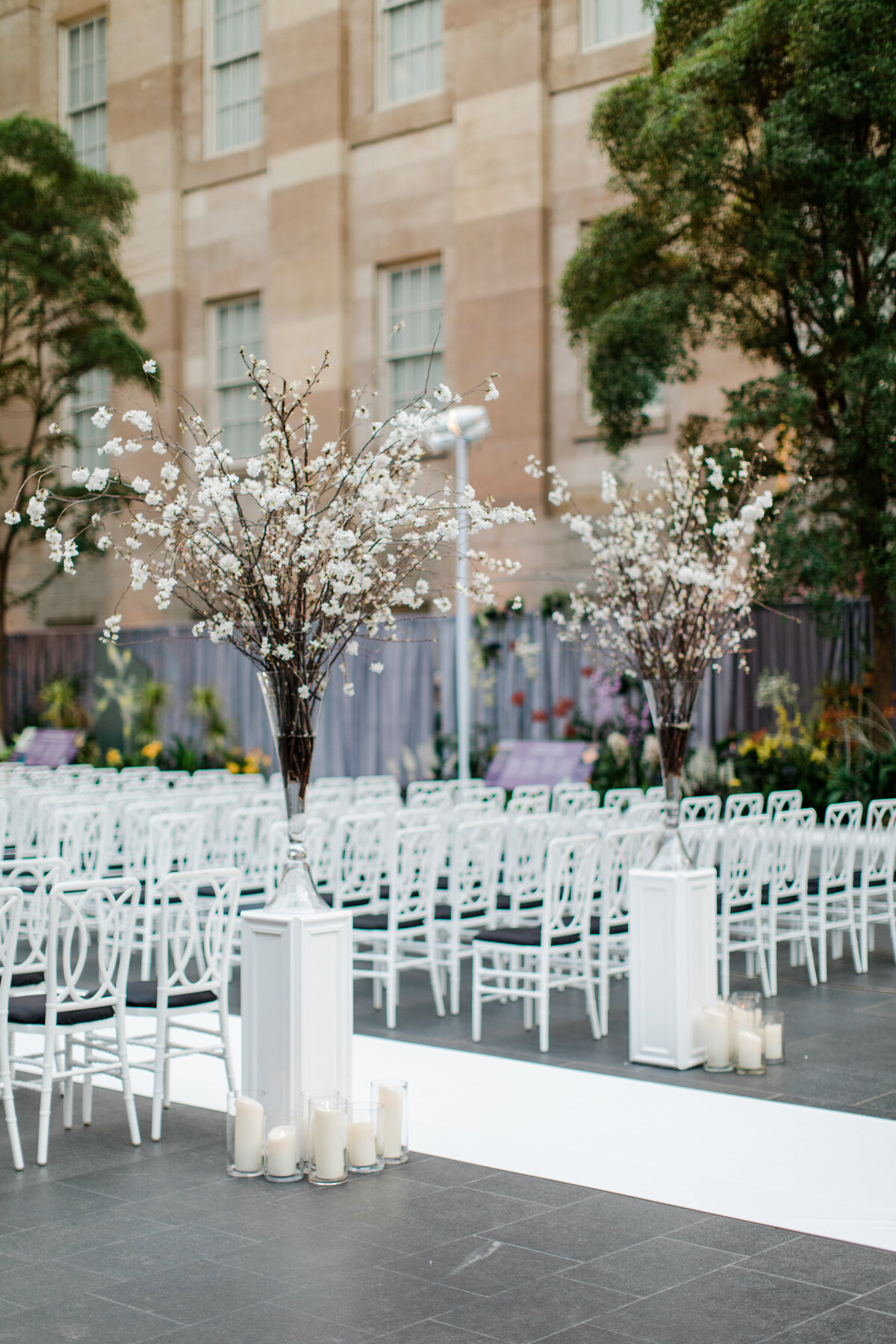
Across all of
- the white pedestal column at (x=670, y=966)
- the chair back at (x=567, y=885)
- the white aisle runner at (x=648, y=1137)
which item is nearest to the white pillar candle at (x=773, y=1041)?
the white pedestal column at (x=670, y=966)

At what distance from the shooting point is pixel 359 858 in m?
8.85

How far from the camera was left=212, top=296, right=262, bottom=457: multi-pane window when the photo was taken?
21.6m

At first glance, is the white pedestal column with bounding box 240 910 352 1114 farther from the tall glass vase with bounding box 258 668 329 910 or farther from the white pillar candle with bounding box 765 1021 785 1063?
the white pillar candle with bounding box 765 1021 785 1063

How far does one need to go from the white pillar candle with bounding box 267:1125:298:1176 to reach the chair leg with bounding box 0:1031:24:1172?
886mm

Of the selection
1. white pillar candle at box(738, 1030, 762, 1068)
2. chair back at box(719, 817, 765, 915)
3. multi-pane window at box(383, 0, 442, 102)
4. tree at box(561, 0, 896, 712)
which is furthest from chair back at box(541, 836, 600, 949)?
multi-pane window at box(383, 0, 442, 102)

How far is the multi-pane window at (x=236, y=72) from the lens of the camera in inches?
851

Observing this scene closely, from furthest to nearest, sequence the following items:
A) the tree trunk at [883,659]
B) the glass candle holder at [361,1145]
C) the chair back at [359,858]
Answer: the tree trunk at [883,659], the chair back at [359,858], the glass candle holder at [361,1145]

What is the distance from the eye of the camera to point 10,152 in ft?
66.5

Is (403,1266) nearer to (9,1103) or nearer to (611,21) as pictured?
(9,1103)

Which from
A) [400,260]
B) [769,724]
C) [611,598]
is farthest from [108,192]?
[611,598]

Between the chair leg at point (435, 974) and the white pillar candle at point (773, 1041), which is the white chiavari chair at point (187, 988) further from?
the white pillar candle at point (773, 1041)

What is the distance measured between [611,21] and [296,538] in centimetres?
1472

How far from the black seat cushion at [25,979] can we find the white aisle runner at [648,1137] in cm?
62

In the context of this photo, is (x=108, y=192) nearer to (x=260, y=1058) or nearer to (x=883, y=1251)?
(x=260, y=1058)
